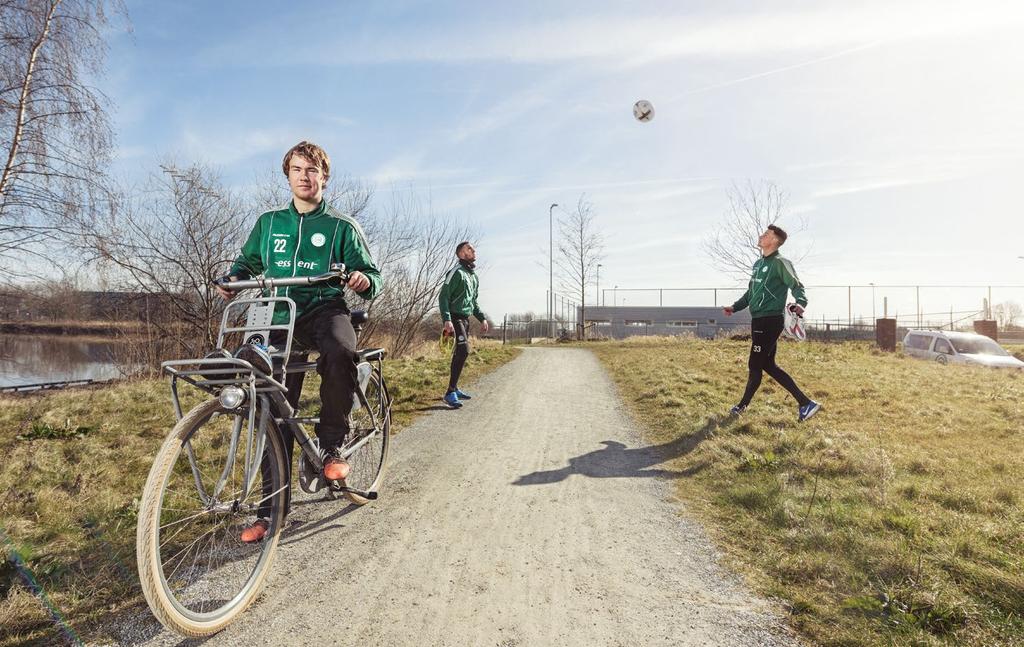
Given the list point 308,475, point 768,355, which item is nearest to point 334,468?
point 308,475

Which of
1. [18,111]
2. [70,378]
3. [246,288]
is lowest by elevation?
[70,378]

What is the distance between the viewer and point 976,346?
16.1 m

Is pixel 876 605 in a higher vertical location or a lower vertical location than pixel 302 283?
lower

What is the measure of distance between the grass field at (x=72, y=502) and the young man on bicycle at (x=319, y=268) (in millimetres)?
1006

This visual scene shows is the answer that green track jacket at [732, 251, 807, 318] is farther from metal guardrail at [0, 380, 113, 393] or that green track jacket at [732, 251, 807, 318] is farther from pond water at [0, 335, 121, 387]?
pond water at [0, 335, 121, 387]

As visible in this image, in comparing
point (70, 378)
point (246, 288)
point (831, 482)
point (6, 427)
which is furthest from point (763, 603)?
point (70, 378)

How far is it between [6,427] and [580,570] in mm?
6063

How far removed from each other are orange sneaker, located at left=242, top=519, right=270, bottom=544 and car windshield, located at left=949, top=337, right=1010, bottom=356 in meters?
19.6

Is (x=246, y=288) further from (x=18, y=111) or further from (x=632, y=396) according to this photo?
(x=18, y=111)

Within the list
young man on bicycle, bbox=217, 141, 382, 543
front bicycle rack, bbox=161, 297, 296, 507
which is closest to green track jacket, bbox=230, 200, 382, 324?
young man on bicycle, bbox=217, 141, 382, 543

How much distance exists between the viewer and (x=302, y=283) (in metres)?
2.51

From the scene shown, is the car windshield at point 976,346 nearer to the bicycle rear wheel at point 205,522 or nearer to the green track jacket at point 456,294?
the green track jacket at point 456,294

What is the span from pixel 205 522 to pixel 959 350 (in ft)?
65.6

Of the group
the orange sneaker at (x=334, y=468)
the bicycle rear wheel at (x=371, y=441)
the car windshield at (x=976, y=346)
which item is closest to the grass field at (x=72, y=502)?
the orange sneaker at (x=334, y=468)
